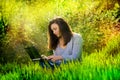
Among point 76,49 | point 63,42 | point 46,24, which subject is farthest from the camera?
point 46,24

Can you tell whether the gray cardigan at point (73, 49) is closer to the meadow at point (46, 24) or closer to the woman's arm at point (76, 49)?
the woman's arm at point (76, 49)

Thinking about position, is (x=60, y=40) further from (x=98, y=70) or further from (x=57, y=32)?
(x=98, y=70)

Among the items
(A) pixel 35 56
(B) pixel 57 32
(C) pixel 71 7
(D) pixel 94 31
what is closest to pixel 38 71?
(A) pixel 35 56

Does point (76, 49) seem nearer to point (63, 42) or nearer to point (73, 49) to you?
point (73, 49)

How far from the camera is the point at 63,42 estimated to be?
644 centimetres

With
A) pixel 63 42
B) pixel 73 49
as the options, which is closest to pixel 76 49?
pixel 73 49

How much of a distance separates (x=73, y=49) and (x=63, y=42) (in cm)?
26

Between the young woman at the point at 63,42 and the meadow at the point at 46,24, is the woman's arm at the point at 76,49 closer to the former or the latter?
the young woman at the point at 63,42

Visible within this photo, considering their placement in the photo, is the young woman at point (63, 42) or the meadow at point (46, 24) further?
the meadow at point (46, 24)

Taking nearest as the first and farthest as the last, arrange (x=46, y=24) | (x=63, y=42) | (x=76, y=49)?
(x=76, y=49) < (x=63, y=42) < (x=46, y=24)

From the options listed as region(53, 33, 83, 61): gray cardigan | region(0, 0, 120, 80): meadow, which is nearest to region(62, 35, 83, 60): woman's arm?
region(53, 33, 83, 61): gray cardigan

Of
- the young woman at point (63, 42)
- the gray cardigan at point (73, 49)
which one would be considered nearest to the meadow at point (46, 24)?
the young woman at point (63, 42)

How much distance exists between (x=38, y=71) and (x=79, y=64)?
1.54 ft

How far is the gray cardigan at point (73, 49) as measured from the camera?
6.17 meters
